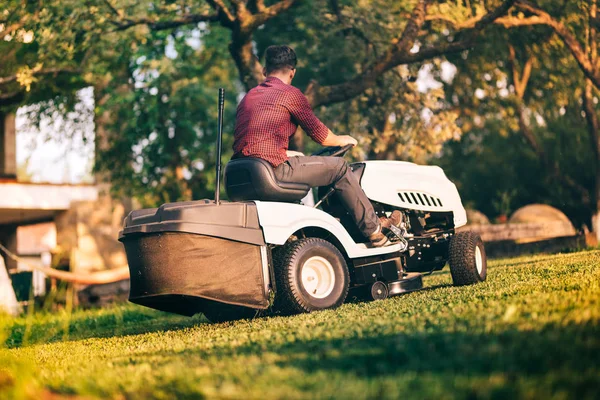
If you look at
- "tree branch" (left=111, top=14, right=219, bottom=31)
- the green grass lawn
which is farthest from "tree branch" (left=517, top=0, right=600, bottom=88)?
the green grass lawn

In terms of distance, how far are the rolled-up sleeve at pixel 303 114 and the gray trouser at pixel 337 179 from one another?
24 cm

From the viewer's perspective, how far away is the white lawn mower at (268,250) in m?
5.81

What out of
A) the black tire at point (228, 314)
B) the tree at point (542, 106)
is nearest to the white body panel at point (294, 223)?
the black tire at point (228, 314)

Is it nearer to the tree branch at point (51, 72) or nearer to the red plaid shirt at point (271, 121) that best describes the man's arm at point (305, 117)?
the red plaid shirt at point (271, 121)

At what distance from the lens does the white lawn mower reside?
581 centimetres

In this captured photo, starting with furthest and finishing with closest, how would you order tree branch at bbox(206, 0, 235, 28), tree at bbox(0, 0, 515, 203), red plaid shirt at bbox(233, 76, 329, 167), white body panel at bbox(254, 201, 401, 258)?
1. tree at bbox(0, 0, 515, 203)
2. tree branch at bbox(206, 0, 235, 28)
3. red plaid shirt at bbox(233, 76, 329, 167)
4. white body panel at bbox(254, 201, 401, 258)

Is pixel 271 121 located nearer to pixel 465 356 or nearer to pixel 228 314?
pixel 228 314

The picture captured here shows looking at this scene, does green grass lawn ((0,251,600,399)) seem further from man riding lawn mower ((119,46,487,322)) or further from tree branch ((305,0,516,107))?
tree branch ((305,0,516,107))

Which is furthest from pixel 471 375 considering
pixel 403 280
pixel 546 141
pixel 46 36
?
pixel 546 141

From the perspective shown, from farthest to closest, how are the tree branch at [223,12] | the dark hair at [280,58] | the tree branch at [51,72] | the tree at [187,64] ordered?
the tree branch at [51,72], the tree at [187,64], the tree branch at [223,12], the dark hair at [280,58]

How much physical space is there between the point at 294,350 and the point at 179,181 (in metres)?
17.8

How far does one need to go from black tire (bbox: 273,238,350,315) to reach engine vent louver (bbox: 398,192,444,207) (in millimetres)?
1213

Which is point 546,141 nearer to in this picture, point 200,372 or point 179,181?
point 179,181

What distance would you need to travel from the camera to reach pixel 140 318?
10.6m
